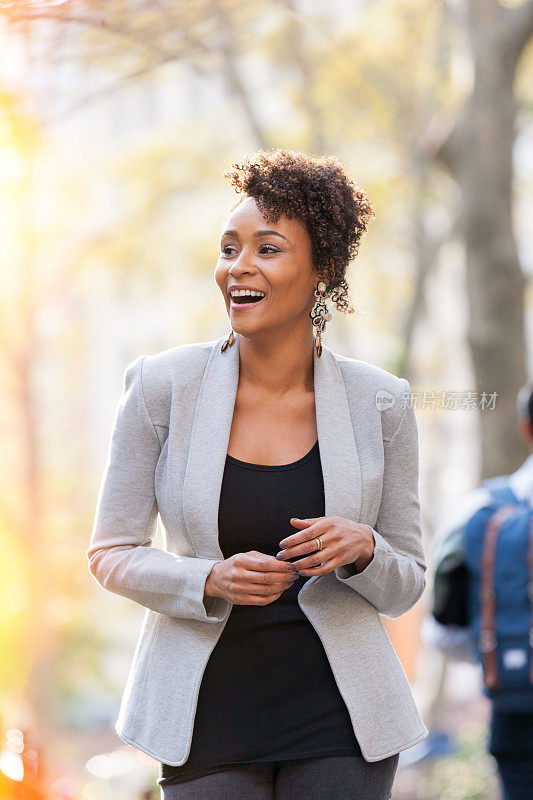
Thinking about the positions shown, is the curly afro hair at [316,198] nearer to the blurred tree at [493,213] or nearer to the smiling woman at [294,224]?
the smiling woman at [294,224]

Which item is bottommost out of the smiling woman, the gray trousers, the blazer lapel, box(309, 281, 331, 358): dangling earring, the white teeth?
the gray trousers

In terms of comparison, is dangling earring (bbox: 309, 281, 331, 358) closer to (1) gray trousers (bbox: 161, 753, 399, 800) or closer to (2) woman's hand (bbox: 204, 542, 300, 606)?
(2) woman's hand (bbox: 204, 542, 300, 606)

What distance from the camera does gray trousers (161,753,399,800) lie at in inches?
89.7

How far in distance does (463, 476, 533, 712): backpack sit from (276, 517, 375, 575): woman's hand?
143 centimetres

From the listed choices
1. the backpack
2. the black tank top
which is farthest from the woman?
the backpack

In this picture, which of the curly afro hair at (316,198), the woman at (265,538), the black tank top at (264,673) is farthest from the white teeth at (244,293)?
the black tank top at (264,673)

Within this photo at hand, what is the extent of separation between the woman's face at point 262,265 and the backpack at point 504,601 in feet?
4.86

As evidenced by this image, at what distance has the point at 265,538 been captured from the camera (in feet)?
7.64

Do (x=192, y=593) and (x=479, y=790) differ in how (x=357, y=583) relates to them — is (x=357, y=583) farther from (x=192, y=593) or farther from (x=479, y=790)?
(x=479, y=790)

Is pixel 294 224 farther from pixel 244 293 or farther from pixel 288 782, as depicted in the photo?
pixel 288 782

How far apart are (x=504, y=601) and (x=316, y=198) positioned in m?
1.74

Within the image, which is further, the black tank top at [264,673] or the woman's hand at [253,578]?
the black tank top at [264,673]

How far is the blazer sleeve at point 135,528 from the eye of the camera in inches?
90.3

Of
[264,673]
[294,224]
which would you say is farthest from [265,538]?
[294,224]
